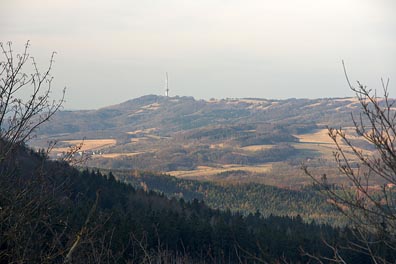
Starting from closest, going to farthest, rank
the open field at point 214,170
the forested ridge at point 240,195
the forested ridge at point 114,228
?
the forested ridge at point 114,228
the forested ridge at point 240,195
the open field at point 214,170

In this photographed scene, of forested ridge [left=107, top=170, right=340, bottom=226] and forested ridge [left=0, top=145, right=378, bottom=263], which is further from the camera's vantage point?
forested ridge [left=107, top=170, right=340, bottom=226]

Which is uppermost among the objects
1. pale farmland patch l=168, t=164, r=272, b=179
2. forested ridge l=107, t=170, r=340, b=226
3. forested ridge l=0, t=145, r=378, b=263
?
forested ridge l=0, t=145, r=378, b=263

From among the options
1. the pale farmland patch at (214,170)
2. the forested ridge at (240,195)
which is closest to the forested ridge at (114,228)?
the forested ridge at (240,195)

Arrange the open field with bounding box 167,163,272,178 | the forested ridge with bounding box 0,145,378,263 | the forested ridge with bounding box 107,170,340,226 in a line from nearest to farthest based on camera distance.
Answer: the forested ridge with bounding box 0,145,378,263, the forested ridge with bounding box 107,170,340,226, the open field with bounding box 167,163,272,178

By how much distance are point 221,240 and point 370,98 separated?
1491 inches

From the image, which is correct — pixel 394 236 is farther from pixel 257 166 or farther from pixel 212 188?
pixel 257 166

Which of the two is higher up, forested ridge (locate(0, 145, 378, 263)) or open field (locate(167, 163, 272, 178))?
forested ridge (locate(0, 145, 378, 263))

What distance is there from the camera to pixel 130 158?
191125 millimetres

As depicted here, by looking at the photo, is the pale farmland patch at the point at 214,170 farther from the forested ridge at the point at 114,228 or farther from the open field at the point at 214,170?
the forested ridge at the point at 114,228

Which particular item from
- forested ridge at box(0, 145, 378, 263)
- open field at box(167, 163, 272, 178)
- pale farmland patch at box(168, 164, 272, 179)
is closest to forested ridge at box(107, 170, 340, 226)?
forested ridge at box(0, 145, 378, 263)

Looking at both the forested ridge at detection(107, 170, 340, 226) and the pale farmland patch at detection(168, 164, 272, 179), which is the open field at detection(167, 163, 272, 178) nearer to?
the pale farmland patch at detection(168, 164, 272, 179)

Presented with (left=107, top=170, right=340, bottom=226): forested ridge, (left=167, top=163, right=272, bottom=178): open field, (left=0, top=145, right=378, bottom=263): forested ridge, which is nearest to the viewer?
(left=0, top=145, right=378, bottom=263): forested ridge

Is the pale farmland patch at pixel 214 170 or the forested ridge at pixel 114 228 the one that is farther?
the pale farmland patch at pixel 214 170

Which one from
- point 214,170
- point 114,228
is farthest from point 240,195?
point 114,228
